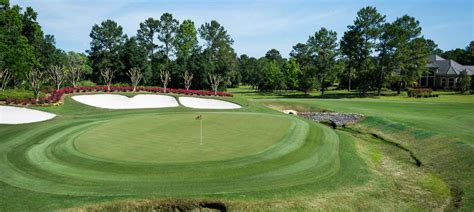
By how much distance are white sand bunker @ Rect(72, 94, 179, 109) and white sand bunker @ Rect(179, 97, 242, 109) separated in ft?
3.51

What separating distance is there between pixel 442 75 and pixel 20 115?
8375cm

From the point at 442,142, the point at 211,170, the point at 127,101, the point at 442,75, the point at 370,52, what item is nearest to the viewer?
the point at 211,170

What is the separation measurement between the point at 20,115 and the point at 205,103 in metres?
16.4

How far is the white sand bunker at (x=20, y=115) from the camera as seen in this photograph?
80.8 ft

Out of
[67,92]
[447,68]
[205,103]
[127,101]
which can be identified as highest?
[447,68]

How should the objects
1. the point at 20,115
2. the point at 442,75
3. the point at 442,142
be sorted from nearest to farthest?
the point at 442,142 < the point at 20,115 < the point at 442,75

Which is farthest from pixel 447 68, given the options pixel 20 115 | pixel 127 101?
pixel 20 115

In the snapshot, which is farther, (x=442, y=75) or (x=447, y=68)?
(x=447, y=68)

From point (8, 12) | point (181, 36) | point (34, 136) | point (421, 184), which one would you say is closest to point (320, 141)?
point (421, 184)

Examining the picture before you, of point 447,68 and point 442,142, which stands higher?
point 447,68

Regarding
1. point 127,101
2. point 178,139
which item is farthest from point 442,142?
point 127,101

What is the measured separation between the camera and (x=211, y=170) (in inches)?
491

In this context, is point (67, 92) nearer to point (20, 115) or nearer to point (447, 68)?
point (20, 115)

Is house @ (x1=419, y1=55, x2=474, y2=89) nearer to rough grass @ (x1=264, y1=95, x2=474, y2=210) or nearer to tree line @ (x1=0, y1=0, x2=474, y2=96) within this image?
tree line @ (x1=0, y1=0, x2=474, y2=96)
